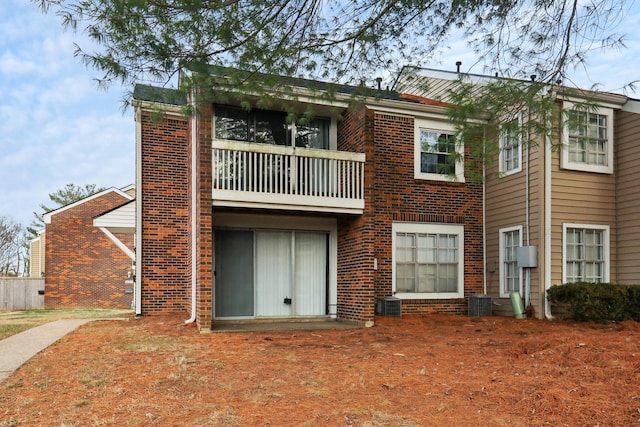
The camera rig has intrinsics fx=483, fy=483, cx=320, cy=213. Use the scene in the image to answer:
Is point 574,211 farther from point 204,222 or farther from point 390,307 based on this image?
point 204,222

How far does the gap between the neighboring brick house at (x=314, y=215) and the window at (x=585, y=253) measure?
202 centimetres

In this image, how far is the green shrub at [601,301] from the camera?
9.90 meters

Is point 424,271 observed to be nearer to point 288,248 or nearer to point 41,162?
point 288,248

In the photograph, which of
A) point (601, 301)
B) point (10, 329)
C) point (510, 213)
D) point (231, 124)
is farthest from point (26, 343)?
point (601, 301)

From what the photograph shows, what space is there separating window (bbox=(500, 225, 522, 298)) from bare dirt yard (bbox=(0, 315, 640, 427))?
3159 millimetres

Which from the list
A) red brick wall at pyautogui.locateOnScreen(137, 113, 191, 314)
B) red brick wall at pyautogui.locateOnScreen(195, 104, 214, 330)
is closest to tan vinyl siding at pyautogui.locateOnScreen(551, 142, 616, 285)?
red brick wall at pyautogui.locateOnScreen(195, 104, 214, 330)

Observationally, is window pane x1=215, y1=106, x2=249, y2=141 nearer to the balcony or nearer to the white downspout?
the balcony

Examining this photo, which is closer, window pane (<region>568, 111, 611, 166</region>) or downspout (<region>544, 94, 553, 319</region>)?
downspout (<region>544, 94, 553, 319</region>)

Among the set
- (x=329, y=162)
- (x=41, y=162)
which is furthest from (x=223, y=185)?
(x=41, y=162)

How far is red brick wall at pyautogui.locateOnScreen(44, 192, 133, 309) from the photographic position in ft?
68.3

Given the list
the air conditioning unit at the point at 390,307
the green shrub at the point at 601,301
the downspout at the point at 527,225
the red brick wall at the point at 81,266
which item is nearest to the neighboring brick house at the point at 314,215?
A: the air conditioning unit at the point at 390,307

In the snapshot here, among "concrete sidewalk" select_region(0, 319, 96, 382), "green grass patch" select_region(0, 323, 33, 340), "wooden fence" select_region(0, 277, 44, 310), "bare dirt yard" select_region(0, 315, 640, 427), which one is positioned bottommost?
"wooden fence" select_region(0, 277, 44, 310)

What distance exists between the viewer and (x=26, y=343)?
8211mm

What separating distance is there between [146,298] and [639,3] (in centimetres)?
1068
